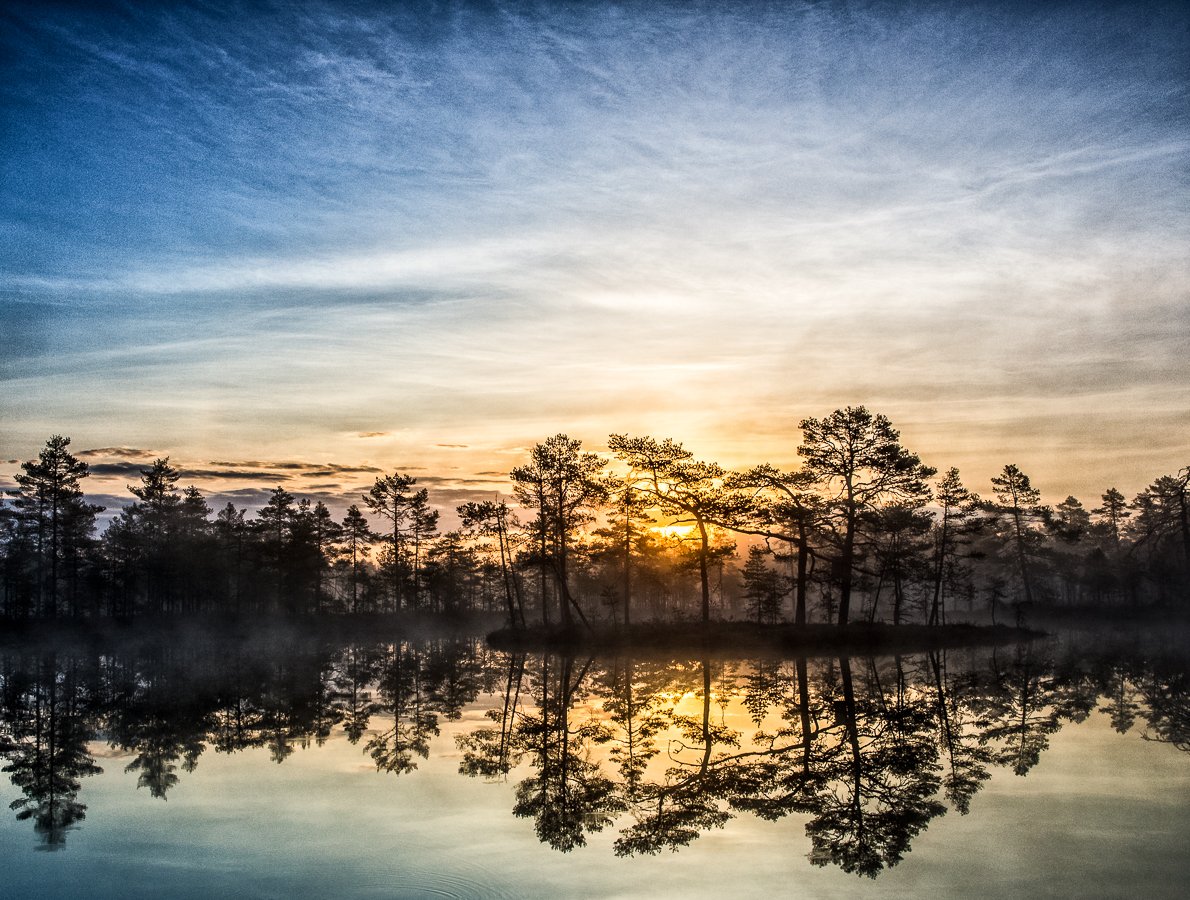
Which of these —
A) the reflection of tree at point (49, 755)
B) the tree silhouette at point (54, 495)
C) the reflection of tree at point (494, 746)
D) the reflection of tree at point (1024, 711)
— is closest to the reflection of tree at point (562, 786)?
the reflection of tree at point (494, 746)

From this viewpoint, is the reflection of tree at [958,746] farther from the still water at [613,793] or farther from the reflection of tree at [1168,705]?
the reflection of tree at [1168,705]

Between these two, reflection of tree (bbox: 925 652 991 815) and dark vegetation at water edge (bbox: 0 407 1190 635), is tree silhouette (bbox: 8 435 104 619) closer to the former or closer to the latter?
dark vegetation at water edge (bbox: 0 407 1190 635)

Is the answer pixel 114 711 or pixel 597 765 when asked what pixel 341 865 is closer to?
pixel 597 765

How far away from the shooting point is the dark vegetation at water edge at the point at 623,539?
3981 centimetres

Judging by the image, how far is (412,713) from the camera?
18766mm

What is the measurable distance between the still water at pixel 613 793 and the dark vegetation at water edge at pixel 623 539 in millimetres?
18050

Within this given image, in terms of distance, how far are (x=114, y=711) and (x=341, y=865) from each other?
16.2 meters

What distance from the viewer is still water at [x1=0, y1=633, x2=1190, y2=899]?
7320 mm

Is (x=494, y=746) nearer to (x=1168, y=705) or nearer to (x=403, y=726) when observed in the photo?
(x=403, y=726)

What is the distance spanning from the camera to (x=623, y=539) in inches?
2319

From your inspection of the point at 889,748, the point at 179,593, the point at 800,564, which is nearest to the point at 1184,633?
the point at 800,564

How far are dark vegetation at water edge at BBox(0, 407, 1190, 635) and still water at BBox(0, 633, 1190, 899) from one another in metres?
18.0

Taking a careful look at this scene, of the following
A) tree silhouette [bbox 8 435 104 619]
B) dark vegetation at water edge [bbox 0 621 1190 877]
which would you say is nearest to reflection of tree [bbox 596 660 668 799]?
dark vegetation at water edge [bbox 0 621 1190 877]

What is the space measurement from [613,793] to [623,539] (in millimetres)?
48608
